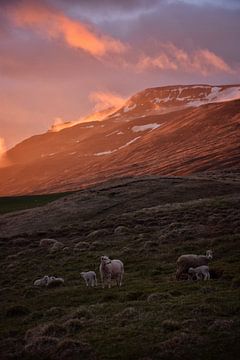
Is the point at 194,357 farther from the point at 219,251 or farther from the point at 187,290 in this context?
the point at 219,251

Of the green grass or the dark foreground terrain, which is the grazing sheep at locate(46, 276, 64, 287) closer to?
the dark foreground terrain

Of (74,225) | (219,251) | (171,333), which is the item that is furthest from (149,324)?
(74,225)

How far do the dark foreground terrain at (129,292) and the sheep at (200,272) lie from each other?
0.49m

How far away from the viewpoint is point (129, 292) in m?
23.0

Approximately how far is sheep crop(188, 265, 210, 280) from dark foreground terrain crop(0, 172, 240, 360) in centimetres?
49

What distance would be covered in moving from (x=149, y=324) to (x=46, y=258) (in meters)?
23.4

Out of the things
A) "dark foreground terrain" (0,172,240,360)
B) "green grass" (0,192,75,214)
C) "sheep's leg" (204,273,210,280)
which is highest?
"green grass" (0,192,75,214)

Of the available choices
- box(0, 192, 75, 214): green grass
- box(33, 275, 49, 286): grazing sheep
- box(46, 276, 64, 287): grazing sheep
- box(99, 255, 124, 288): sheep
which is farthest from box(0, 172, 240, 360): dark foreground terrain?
box(0, 192, 75, 214): green grass

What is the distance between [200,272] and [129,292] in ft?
14.4

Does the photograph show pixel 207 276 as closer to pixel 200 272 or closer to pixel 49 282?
pixel 200 272

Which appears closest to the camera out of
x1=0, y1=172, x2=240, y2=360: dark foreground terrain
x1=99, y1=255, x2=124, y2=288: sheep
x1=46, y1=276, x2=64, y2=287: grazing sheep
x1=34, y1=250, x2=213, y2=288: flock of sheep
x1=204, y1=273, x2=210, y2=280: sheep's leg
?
x1=0, y1=172, x2=240, y2=360: dark foreground terrain

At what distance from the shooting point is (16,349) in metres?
16.8

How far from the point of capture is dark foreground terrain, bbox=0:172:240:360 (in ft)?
51.5

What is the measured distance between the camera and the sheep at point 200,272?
25047mm
